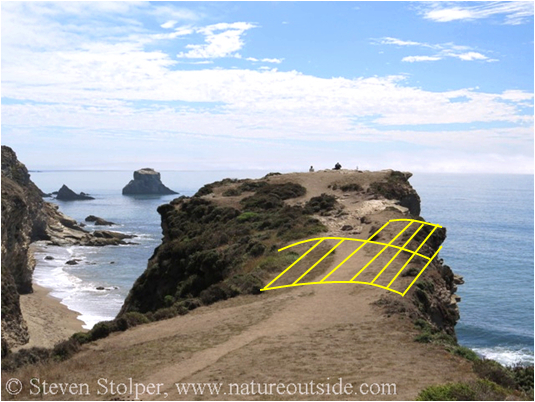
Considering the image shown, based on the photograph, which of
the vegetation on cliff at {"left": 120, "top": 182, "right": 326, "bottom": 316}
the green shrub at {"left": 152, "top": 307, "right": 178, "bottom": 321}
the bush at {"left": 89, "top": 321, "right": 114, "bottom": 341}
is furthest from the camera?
the vegetation on cliff at {"left": 120, "top": 182, "right": 326, "bottom": 316}

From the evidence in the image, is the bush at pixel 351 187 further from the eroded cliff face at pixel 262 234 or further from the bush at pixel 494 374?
the bush at pixel 494 374

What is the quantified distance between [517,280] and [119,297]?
5364 centimetres

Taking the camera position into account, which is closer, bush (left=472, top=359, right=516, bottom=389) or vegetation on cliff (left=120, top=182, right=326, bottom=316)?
bush (left=472, top=359, right=516, bottom=389)

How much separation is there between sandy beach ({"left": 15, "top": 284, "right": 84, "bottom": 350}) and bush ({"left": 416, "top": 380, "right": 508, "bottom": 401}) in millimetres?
35256

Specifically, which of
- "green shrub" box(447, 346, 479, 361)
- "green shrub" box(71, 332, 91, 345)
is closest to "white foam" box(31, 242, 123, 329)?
"green shrub" box(71, 332, 91, 345)

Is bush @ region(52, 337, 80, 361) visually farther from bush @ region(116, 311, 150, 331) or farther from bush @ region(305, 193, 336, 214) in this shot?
bush @ region(305, 193, 336, 214)

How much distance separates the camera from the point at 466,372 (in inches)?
599

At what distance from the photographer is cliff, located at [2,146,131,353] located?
40000 millimetres

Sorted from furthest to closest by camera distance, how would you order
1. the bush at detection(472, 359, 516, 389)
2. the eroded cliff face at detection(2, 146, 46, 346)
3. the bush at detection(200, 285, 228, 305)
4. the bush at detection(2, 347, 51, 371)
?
the eroded cliff face at detection(2, 146, 46, 346) < the bush at detection(200, 285, 228, 305) < the bush at detection(2, 347, 51, 371) < the bush at detection(472, 359, 516, 389)

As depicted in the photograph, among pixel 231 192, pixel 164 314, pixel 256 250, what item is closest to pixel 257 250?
pixel 256 250

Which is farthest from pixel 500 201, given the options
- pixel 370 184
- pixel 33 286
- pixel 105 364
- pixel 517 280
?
pixel 105 364

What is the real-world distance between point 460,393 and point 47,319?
158ft

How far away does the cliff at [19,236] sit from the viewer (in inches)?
1575

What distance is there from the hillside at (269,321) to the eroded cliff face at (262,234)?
12cm
